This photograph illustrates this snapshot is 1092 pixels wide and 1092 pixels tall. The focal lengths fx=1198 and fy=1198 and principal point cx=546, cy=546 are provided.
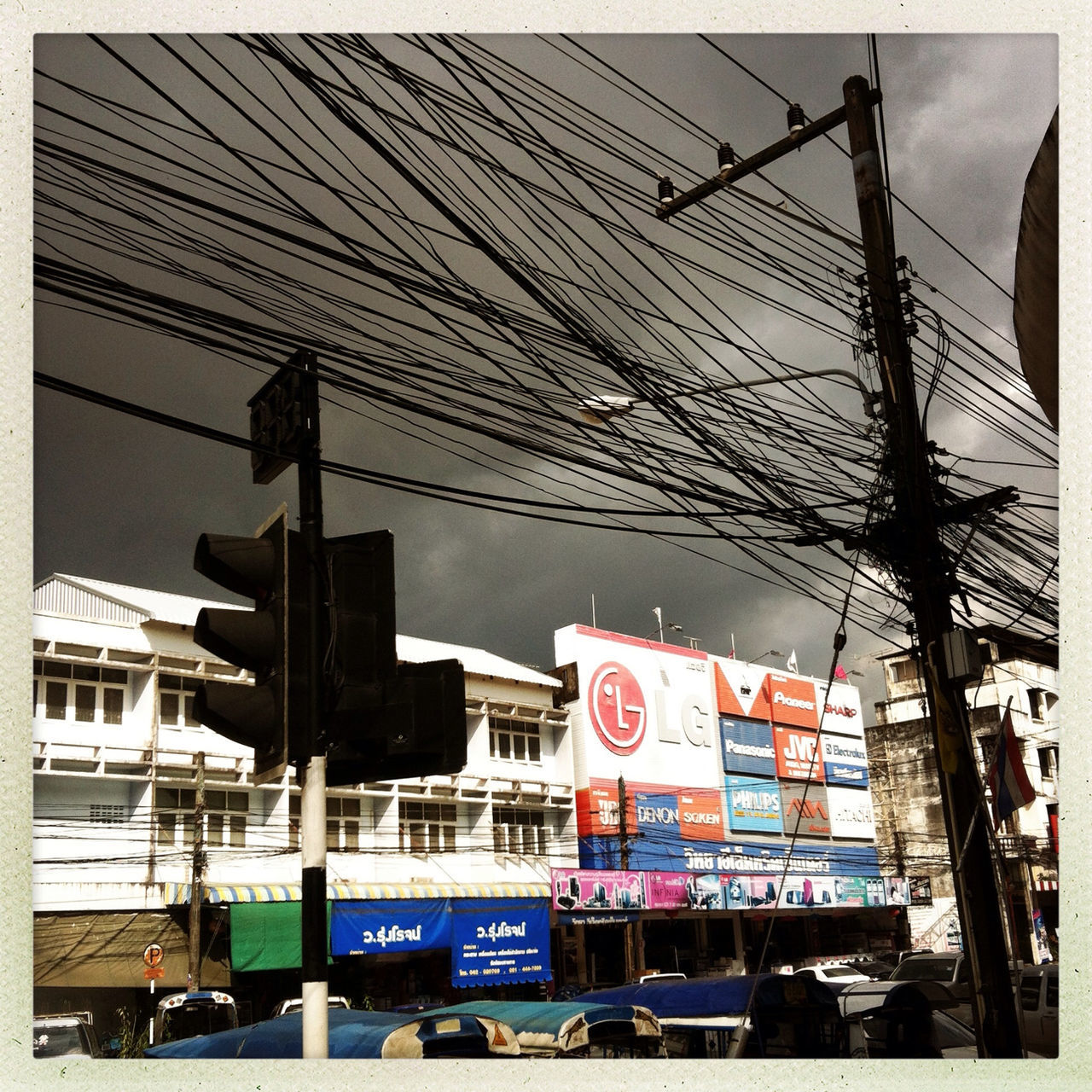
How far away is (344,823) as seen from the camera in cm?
2920

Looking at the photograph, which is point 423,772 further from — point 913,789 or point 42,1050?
point 913,789

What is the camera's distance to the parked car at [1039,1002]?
43.8 feet

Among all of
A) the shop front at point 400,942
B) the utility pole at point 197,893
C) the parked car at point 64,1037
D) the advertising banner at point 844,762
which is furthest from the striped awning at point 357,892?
the advertising banner at point 844,762

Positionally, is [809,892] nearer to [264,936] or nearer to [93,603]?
[264,936]

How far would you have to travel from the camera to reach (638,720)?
119 ft

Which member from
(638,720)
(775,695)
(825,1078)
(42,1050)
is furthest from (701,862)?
(825,1078)

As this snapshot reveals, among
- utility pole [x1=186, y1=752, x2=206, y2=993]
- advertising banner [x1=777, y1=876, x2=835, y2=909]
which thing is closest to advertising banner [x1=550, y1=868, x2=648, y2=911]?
advertising banner [x1=777, y1=876, x2=835, y2=909]

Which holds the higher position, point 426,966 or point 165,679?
point 165,679

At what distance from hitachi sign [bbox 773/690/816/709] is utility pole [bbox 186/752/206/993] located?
2266cm

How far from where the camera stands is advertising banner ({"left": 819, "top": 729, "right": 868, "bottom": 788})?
43344 millimetres

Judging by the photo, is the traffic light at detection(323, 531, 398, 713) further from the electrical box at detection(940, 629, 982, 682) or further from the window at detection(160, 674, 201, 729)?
the window at detection(160, 674, 201, 729)

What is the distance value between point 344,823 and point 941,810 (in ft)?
92.6

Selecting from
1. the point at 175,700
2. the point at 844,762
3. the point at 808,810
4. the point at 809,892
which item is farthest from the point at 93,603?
the point at 844,762
